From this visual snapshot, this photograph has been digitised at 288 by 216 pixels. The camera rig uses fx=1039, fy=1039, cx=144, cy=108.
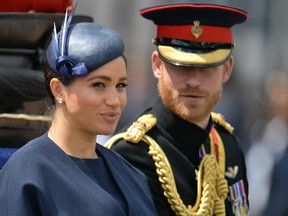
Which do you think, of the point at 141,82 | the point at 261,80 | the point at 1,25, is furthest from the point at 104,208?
the point at 261,80

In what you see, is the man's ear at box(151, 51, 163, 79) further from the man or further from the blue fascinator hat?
the blue fascinator hat

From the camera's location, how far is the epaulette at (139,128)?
5227mm

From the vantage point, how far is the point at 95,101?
4.16 metres

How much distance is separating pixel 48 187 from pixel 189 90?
149 cm

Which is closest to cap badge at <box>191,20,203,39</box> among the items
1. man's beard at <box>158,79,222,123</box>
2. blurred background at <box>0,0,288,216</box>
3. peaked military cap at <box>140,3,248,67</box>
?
peaked military cap at <box>140,3,248,67</box>

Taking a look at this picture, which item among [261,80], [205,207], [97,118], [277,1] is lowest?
[261,80]

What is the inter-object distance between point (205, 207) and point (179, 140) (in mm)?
387

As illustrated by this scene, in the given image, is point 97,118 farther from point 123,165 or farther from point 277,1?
point 277,1

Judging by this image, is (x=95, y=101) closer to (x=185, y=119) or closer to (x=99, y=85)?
Answer: (x=99, y=85)

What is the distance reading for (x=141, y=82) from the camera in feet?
42.6

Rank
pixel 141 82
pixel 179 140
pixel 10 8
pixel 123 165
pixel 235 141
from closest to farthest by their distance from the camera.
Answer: pixel 123 165, pixel 10 8, pixel 179 140, pixel 235 141, pixel 141 82

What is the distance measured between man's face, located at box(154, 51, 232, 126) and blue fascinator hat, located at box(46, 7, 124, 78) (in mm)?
1054

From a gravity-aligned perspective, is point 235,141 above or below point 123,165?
below

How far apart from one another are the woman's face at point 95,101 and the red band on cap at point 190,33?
1260mm
